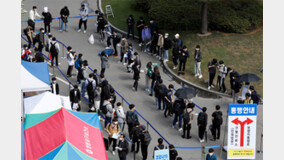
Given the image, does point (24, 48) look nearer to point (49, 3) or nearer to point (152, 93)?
point (152, 93)

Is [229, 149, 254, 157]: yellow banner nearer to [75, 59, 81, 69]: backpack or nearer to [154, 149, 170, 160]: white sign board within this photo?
[154, 149, 170, 160]: white sign board

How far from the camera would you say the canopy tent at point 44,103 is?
20281mm

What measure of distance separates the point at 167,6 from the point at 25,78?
1157 cm

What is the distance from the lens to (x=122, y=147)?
19875mm

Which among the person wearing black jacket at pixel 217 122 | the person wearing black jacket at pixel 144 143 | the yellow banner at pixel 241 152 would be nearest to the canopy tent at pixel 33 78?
the person wearing black jacket at pixel 144 143

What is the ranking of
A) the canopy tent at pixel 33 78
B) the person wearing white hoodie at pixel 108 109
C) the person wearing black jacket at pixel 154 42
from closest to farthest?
the person wearing white hoodie at pixel 108 109 → the canopy tent at pixel 33 78 → the person wearing black jacket at pixel 154 42

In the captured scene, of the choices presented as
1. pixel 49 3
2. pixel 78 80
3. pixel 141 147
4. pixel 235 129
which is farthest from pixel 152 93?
pixel 49 3

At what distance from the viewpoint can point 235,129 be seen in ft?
63.5

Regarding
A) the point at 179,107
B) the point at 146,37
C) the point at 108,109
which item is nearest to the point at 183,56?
the point at 146,37

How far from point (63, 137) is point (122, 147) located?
Answer: 105 inches

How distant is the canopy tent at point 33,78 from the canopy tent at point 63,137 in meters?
2.65

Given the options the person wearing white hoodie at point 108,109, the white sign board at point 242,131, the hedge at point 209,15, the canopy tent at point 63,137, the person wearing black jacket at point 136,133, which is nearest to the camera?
the canopy tent at point 63,137

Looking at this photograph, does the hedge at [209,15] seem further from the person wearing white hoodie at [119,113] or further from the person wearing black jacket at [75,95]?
the person wearing white hoodie at [119,113]

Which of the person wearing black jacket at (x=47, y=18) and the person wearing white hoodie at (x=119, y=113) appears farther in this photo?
the person wearing black jacket at (x=47, y=18)
